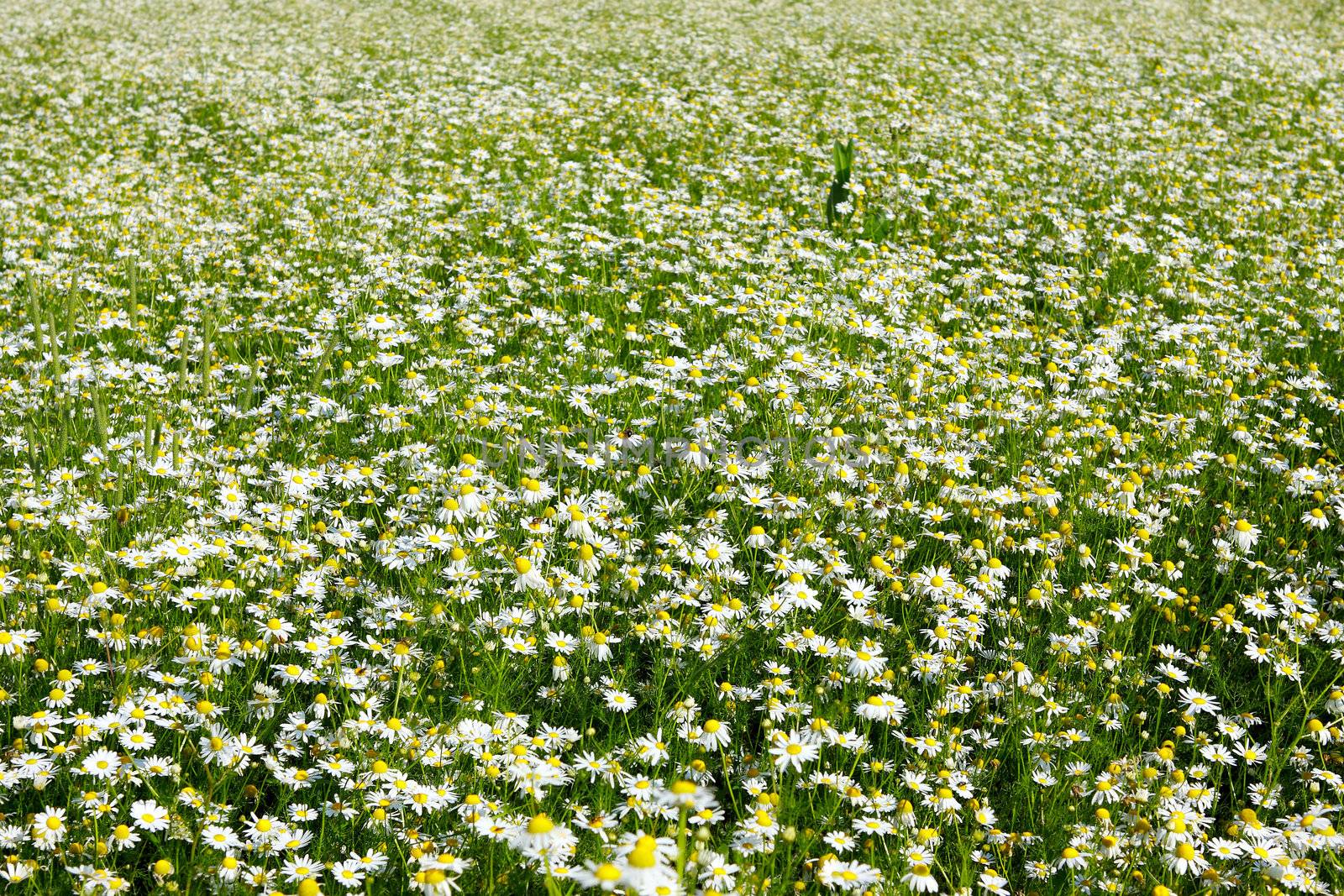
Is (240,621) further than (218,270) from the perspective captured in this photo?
No

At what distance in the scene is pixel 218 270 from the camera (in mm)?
6734

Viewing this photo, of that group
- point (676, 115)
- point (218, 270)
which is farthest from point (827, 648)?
point (676, 115)

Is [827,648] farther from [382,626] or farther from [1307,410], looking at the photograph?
[1307,410]

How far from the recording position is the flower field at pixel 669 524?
9.31ft

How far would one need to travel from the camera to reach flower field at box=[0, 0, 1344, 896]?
284 cm

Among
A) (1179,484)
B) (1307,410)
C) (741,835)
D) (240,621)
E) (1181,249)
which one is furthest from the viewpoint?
(1181,249)

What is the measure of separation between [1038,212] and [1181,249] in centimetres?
111

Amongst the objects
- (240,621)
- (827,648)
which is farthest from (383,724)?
(827,648)

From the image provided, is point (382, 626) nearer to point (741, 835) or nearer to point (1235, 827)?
point (741, 835)

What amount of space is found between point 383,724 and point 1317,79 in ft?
47.6

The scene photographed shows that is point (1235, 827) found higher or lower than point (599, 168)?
lower

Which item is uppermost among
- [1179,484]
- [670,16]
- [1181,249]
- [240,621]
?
[670,16]

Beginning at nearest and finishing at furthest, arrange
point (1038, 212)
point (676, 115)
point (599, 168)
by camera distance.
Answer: point (1038, 212)
point (599, 168)
point (676, 115)

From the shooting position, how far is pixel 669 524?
4.25m
